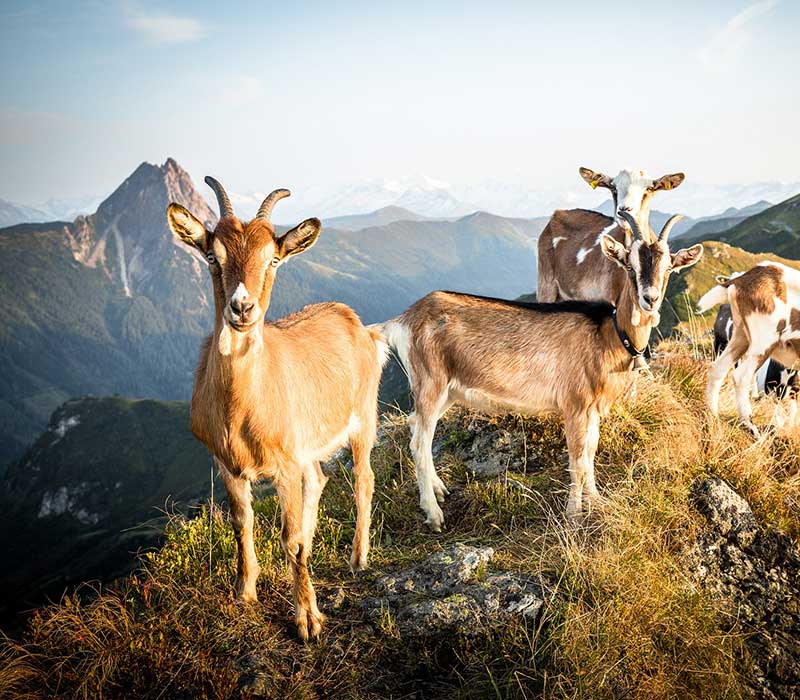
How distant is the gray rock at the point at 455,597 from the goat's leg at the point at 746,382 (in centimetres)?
558

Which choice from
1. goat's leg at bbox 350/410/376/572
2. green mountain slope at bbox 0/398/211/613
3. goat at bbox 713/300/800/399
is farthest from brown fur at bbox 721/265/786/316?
green mountain slope at bbox 0/398/211/613

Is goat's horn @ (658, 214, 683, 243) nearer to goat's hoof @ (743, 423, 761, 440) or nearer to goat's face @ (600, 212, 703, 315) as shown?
goat's face @ (600, 212, 703, 315)

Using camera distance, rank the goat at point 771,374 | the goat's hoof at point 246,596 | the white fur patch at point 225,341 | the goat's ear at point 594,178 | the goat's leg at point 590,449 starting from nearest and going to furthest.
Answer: the white fur patch at point 225,341 < the goat's hoof at point 246,596 < the goat's leg at point 590,449 < the goat's ear at point 594,178 < the goat at point 771,374

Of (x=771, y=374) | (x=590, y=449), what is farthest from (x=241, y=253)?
(x=771, y=374)

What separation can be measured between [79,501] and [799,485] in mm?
177420

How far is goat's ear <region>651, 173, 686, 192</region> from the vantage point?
9.25 metres

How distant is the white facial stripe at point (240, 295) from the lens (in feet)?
12.6

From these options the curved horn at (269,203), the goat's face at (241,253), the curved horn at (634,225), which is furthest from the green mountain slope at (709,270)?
the goat's face at (241,253)

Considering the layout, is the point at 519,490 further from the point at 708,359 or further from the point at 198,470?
the point at 198,470

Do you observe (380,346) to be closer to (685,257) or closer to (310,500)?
(310,500)

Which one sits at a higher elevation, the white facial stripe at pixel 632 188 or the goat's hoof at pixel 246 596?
the white facial stripe at pixel 632 188

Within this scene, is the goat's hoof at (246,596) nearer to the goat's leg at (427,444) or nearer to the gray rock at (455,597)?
the gray rock at (455,597)

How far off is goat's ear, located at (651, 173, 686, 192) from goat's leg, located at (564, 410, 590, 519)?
4.67 metres

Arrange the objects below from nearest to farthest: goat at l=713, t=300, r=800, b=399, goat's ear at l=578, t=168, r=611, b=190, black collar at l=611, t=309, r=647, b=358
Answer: black collar at l=611, t=309, r=647, b=358, goat's ear at l=578, t=168, r=611, b=190, goat at l=713, t=300, r=800, b=399
